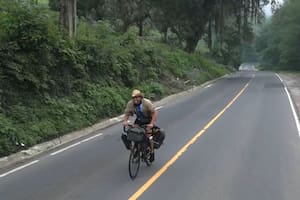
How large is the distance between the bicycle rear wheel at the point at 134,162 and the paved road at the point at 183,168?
0.16 meters

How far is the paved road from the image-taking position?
9.41 m

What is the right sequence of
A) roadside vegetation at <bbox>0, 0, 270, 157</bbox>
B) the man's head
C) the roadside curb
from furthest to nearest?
roadside vegetation at <bbox>0, 0, 270, 157</bbox> < the roadside curb < the man's head

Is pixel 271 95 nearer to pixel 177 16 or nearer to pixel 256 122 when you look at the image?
pixel 256 122

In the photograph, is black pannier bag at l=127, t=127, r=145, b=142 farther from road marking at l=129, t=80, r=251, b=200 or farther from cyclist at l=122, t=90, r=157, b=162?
road marking at l=129, t=80, r=251, b=200

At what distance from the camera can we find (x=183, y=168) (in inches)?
453

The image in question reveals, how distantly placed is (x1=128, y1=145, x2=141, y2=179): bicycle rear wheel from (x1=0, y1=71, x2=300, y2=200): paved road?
16 centimetres

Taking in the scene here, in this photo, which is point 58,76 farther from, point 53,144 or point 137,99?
point 137,99

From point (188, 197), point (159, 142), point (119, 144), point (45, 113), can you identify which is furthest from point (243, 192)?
point (45, 113)

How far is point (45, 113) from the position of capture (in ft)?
54.6

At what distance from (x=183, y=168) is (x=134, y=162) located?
4.44ft

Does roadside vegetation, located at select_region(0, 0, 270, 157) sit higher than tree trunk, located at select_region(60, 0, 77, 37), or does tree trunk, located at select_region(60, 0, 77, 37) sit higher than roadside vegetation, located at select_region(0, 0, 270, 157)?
tree trunk, located at select_region(60, 0, 77, 37)

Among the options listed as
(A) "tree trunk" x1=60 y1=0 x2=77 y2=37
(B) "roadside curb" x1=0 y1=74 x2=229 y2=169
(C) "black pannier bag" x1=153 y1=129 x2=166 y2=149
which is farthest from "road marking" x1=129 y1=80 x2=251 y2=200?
(A) "tree trunk" x1=60 y1=0 x2=77 y2=37

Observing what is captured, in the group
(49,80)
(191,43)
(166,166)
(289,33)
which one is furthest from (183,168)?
(289,33)

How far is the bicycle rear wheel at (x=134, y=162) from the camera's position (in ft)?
34.2
